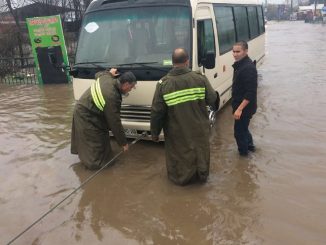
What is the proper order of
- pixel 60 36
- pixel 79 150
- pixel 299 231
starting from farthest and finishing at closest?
pixel 60 36
pixel 79 150
pixel 299 231

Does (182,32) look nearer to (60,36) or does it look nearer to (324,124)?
(324,124)

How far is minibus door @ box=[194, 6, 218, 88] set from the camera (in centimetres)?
637

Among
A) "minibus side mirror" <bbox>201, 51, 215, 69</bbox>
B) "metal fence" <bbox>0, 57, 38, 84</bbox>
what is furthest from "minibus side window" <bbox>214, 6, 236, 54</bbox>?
"metal fence" <bbox>0, 57, 38, 84</bbox>

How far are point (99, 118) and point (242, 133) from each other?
2184mm

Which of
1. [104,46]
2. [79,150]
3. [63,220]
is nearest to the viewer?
[63,220]

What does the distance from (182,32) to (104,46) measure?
1338 millimetres

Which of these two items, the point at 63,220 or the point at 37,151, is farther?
the point at 37,151

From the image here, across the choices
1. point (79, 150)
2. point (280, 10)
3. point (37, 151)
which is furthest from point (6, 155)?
point (280, 10)

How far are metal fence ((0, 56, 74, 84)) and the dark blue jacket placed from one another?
34.5 ft

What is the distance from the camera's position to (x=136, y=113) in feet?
21.1

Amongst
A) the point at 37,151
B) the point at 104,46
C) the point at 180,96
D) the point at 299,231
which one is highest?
the point at 104,46

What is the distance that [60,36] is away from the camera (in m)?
13.4

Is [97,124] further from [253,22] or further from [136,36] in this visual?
[253,22]

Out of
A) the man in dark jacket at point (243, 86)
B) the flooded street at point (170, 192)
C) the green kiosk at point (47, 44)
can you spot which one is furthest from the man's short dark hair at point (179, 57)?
the green kiosk at point (47, 44)
